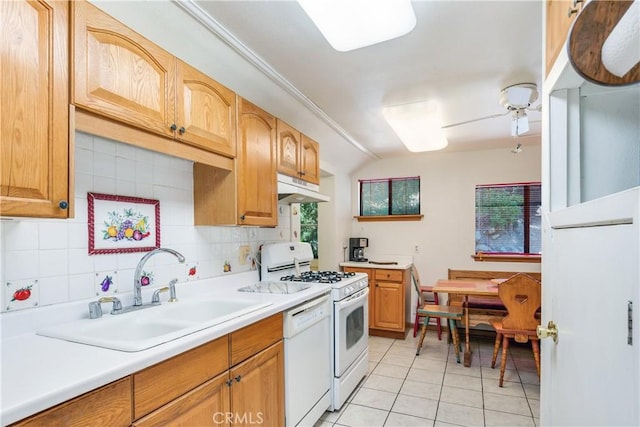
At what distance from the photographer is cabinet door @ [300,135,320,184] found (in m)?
2.78

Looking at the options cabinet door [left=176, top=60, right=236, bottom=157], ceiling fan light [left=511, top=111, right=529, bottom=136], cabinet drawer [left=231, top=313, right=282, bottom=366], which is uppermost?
ceiling fan light [left=511, top=111, right=529, bottom=136]

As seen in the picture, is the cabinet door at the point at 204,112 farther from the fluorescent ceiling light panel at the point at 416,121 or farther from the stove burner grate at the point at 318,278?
the fluorescent ceiling light panel at the point at 416,121

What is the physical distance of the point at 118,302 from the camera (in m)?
1.54

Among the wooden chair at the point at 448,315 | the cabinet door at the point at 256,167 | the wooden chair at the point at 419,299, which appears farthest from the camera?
the wooden chair at the point at 419,299

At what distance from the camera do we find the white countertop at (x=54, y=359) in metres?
0.82

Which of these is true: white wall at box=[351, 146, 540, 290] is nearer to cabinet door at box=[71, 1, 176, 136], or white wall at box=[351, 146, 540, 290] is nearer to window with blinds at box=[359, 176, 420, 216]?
window with blinds at box=[359, 176, 420, 216]

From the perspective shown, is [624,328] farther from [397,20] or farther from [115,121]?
[115,121]

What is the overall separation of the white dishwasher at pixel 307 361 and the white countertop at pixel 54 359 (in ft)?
1.29

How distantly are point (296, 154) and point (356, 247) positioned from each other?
7.39 ft

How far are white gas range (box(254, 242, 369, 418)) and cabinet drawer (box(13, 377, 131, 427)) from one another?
124 centimetres

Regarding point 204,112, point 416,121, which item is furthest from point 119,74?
point 416,121

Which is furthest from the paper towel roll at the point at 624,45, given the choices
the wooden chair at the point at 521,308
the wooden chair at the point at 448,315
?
the wooden chair at the point at 448,315

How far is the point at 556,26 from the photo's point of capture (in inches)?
47.4

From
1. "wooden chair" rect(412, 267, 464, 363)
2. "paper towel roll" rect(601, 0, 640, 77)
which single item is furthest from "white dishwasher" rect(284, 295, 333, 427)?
"paper towel roll" rect(601, 0, 640, 77)
